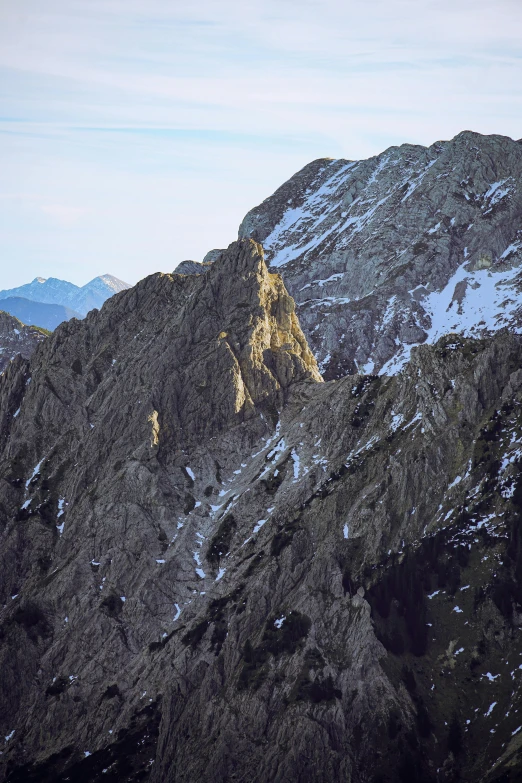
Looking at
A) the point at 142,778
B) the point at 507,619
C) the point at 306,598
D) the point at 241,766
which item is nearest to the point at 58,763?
the point at 142,778

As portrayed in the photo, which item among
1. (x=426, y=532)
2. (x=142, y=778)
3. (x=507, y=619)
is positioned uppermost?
(x=426, y=532)

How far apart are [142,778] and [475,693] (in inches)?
2095

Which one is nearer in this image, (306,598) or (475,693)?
(475,693)

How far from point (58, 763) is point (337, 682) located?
5090 cm

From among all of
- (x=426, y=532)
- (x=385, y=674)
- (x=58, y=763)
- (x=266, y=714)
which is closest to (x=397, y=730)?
(x=385, y=674)

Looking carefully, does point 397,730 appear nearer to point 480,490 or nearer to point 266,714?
point 266,714

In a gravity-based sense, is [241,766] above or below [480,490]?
below

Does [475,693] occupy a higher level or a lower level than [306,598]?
lower

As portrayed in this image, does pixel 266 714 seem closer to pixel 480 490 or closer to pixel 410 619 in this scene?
pixel 410 619

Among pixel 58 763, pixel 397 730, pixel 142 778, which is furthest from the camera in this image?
pixel 58 763

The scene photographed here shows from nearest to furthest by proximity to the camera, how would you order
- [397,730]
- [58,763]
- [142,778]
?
[397,730]
[142,778]
[58,763]

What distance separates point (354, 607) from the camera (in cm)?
18950

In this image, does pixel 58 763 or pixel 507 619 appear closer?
pixel 507 619

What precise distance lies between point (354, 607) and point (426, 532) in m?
18.0
